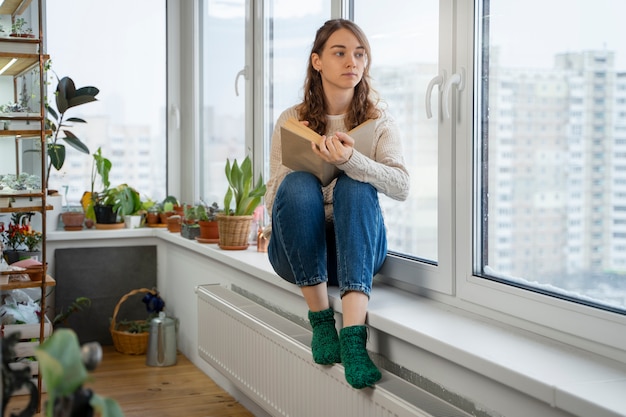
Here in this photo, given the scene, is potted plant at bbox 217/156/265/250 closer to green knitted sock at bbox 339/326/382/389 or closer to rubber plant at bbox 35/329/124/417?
green knitted sock at bbox 339/326/382/389

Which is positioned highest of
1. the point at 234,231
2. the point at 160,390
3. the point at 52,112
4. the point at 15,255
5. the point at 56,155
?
the point at 52,112

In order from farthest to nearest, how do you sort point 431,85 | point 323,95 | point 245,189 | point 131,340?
1. point 131,340
2. point 245,189
3. point 323,95
4. point 431,85

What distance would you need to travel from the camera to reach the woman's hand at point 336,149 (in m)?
2.07

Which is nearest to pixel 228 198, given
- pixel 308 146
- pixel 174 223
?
pixel 174 223

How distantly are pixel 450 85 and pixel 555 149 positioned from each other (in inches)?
17.0

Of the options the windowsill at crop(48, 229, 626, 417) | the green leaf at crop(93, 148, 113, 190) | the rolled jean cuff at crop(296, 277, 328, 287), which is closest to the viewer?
the windowsill at crop(48, 229, 626, 417)

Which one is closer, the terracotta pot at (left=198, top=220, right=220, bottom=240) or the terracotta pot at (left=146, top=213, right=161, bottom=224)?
the terracotta pot at (left=198, top=220, right=220, bottom=240)

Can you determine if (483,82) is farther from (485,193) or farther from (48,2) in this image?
(48,2)

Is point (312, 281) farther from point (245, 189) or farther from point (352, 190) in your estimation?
point (245, 189)

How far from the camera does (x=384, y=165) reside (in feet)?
7.20

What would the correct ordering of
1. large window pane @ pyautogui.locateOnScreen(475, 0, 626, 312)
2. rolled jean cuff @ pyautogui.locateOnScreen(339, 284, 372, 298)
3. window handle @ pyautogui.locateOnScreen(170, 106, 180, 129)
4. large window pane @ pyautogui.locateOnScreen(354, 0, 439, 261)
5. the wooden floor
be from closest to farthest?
large window pane @ pyautogui.locateOnScreen(475, 0, 626, 312) < rolled jean cuff @ pyautogui.locateOnScreen(339, 284, 372, 298) < large window pane @ pyautogui.locateOnScreen(354, 0, 439, 261) < the wooden floor < window handle @ pyautogui.locateOnScreen(170, 106, 180, 129)

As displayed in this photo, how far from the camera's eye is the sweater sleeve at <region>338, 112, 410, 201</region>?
2102mm

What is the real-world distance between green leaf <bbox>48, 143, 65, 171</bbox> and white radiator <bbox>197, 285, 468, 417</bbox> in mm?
1171

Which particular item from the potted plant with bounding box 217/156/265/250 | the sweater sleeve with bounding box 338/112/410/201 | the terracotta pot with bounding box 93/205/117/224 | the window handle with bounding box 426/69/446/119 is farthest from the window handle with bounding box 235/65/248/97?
the window handle with bounding box 426/69/446/119
